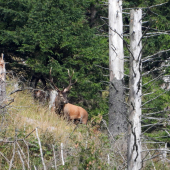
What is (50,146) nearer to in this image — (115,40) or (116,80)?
(116,80)

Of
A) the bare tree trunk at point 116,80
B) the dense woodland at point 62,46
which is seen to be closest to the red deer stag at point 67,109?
the dense woodland at point 62,46

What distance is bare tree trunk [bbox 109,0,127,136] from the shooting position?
30.5ft

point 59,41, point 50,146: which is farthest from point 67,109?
point 50,146

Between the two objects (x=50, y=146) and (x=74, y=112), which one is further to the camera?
(x=74, y=112)

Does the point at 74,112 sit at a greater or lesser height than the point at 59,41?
lesser

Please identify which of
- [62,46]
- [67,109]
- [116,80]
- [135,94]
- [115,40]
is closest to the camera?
[135,94]

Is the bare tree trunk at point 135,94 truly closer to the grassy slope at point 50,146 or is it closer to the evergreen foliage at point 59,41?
the grassy slope at point 50,146

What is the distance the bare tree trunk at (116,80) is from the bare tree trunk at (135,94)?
4.45 meters

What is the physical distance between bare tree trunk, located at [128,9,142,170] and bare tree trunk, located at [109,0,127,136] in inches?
175

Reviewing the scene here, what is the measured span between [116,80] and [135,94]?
16.1 feet

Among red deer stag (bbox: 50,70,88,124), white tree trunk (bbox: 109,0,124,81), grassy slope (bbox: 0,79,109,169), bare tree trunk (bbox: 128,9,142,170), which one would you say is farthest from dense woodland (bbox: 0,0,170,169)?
bare tree trunk (bbox: 128,9,142,170)

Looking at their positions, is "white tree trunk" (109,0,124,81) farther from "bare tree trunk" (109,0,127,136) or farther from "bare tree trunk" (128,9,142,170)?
"bare tree trunk" (128,9,142,170)

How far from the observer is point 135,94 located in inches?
180

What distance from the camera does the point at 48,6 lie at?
11602mm
